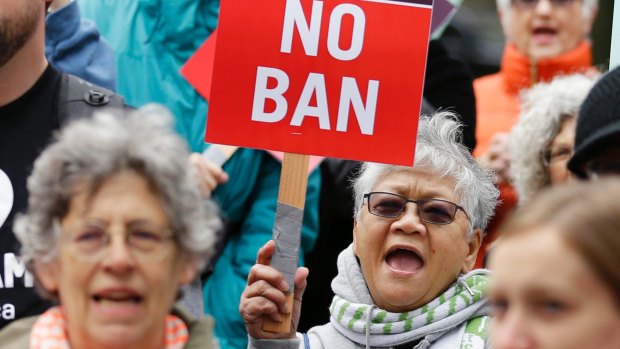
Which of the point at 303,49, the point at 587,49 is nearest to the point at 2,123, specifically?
the point at 303,49

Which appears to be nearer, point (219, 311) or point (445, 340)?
point (445, 340)

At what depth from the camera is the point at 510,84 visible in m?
6.23

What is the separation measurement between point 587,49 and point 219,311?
2.33 metres

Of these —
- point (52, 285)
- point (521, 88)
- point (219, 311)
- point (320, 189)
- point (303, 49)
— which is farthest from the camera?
point (521, 88)

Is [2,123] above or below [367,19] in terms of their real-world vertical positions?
below

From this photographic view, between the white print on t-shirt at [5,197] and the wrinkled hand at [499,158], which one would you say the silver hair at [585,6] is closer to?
the wrinkled hand at [499,158]

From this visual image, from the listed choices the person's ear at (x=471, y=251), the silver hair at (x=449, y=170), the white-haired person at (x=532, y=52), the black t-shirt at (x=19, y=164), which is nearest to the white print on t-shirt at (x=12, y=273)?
the black t-shirt at (x=19, y=164)

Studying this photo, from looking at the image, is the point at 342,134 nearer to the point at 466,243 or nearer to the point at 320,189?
the point at 466,243

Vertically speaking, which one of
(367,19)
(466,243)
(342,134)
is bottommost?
(466,243)

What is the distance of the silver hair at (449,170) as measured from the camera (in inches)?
164

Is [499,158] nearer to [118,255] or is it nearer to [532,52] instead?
[532,52]

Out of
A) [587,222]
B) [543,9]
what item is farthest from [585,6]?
[587,222]

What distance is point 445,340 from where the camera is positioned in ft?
13.1

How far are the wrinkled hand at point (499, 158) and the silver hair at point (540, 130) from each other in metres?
0.18
